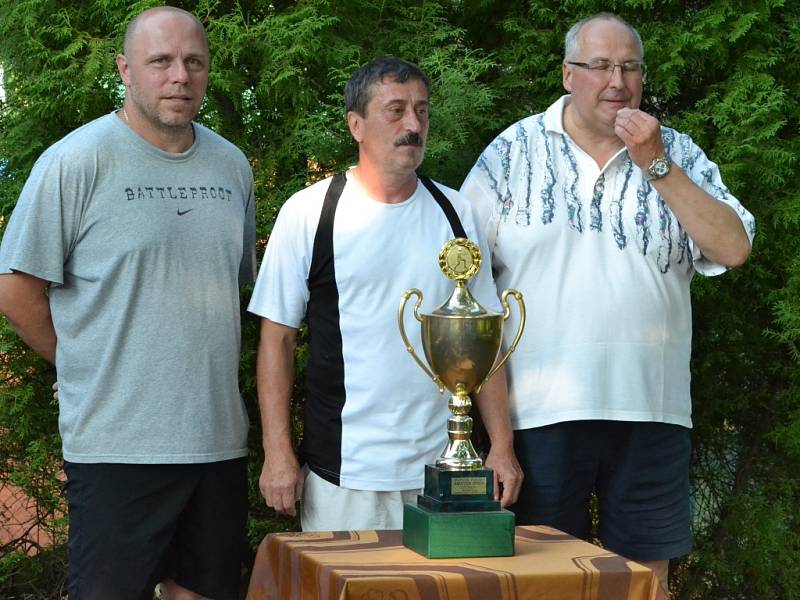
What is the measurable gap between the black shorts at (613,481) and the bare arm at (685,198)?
53 cm

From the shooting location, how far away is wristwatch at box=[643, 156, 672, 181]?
3.03 metres

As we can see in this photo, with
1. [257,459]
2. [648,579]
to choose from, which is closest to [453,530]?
[648,579]

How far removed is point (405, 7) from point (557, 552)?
2.34 meters

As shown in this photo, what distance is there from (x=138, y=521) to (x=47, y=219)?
80 centimetres

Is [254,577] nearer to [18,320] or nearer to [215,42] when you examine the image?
[18,320]

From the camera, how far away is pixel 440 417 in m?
2.94

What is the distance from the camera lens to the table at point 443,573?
6.96 feet

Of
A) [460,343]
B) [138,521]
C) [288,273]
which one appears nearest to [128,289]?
[288,273]

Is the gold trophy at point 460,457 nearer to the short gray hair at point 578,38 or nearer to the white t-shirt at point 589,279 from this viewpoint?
the white t-shirt at point 589,279

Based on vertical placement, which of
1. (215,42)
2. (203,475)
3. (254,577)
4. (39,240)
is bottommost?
(254,577)

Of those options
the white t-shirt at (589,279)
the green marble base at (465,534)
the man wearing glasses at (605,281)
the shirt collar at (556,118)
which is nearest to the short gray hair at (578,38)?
the man wearing glasses at (605,281)

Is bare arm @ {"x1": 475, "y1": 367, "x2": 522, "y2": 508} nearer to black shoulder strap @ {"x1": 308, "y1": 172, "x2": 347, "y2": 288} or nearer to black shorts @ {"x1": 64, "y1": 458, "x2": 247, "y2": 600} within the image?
black shoulder strap @ {"x1": 308, "y1": 172, "x2": 347, "y2": 288}

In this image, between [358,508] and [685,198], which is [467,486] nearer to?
[358,508]

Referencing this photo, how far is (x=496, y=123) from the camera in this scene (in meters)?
3.96
